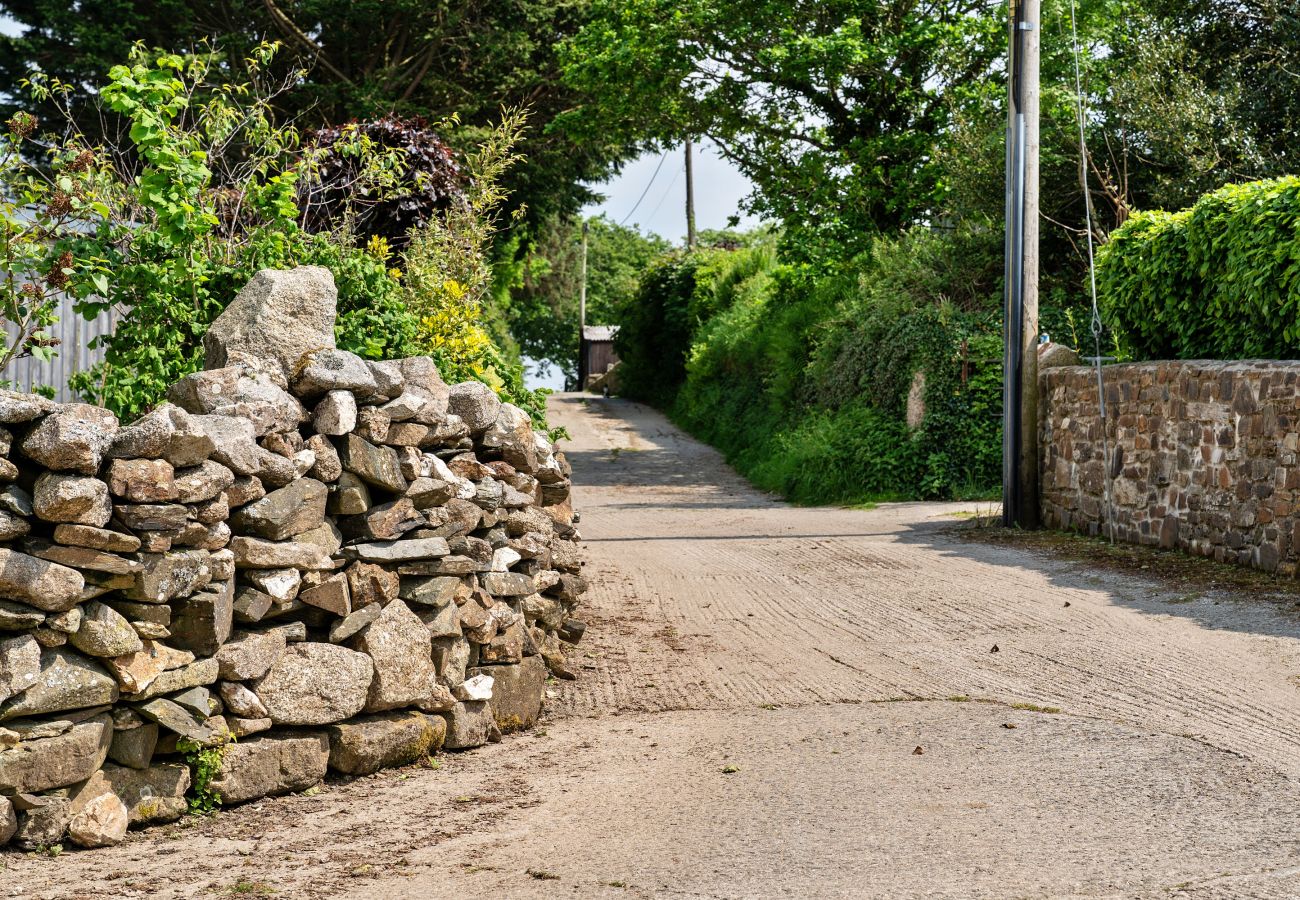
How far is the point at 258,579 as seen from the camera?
17.0 ft

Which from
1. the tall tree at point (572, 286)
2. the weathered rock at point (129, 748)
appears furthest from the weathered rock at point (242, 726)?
the tall tree at point (572, 286)

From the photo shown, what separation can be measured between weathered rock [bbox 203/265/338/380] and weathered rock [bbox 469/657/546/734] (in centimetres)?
179

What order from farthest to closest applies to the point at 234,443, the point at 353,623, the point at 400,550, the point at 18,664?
1. the point at 400,550
2. the point at 353,623
3. the point at 234,443
4. the point at 18,664

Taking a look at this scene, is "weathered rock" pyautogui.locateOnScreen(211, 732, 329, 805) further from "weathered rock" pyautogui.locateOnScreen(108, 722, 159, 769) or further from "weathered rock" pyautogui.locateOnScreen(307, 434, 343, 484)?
"weathered rock" pyautogui.locateOnScreen(307, 434, 343, 484)

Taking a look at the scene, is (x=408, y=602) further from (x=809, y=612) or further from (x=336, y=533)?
(x=809, y=612)

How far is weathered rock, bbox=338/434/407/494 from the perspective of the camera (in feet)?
18.5

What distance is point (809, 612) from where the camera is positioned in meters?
8.90

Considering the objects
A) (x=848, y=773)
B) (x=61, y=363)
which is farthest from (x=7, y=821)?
(x=61, y=363)

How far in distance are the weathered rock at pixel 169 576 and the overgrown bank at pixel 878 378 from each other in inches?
487

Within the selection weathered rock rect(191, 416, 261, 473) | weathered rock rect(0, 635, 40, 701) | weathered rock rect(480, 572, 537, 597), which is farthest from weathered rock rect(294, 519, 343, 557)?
weathered rock rect(0, 635, 40, 701)

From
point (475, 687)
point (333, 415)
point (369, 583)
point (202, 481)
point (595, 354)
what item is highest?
point (595, 354)

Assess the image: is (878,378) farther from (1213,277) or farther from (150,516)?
(150,516)

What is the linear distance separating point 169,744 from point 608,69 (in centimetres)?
1727

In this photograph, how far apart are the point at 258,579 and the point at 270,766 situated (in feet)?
2.54
